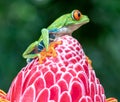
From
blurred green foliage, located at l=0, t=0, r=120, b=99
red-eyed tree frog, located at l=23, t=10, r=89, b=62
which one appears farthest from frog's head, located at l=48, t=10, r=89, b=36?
blurred green foliage, located at l=0, t=0, r=120, b=99

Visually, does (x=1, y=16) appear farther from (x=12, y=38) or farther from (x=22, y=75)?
(x=22, y=75)

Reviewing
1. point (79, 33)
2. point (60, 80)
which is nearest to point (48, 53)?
point (60, 80)

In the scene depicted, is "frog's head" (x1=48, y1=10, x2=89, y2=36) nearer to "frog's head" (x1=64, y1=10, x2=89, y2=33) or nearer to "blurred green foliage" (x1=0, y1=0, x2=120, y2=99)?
"frog's head" (x1=64, y1=10, x2=89, y2=33)

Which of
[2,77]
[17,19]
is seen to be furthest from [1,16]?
[2,77]

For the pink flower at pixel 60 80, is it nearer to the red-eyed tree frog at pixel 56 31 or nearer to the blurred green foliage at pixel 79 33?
the red-eyed tree frog at pixel 56 31

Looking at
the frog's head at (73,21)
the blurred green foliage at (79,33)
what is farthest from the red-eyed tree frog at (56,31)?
the blurred green foliage at (79,33)
